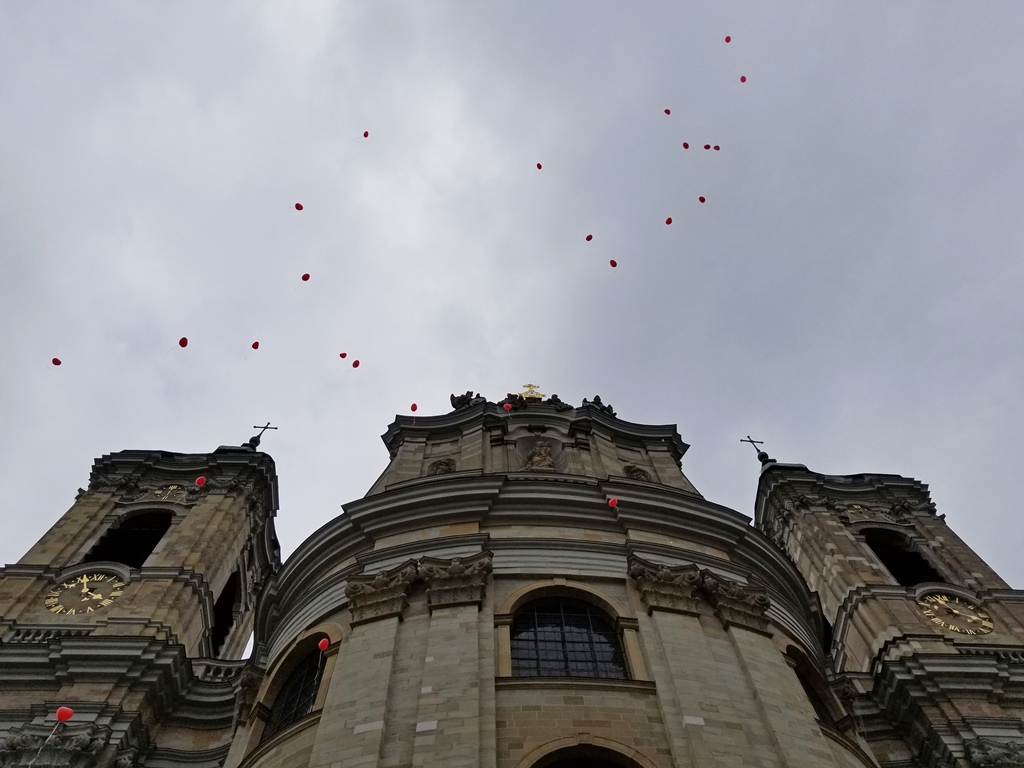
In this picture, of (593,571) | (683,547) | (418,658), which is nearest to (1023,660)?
(683,547)

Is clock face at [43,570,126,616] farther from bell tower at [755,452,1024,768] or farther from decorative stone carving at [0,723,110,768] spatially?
bell tower at [755,452,1024,768]

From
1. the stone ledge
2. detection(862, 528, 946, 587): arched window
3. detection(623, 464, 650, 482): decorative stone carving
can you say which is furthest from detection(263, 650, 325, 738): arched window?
detection(862, 528, 946, 587): arched window

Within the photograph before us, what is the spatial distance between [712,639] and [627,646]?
1690 millimetres

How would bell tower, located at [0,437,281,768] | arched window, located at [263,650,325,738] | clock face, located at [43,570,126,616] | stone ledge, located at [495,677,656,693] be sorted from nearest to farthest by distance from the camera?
stone ledge, located at [495,677,656,693] < arched window, located at [263,650,325,738] < bell tower, located at [0,437,281,768] < clock face, located at [43,570,126,616]

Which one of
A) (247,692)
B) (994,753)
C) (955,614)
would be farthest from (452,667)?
(955,614)

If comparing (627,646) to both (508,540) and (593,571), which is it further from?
(508,540)

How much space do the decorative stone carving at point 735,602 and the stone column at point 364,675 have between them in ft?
19.3

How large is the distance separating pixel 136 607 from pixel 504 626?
13.2 meters

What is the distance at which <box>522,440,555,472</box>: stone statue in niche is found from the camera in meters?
25.9

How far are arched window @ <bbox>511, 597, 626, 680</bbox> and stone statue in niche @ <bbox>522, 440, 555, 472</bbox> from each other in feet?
23.3

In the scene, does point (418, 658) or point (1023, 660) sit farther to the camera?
point (1023, 660)

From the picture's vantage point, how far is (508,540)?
A: 1961cm

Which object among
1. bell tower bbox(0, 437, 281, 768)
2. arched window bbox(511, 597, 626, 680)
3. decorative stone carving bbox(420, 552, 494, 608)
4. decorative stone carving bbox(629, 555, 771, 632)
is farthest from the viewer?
bell tower bbox(0, 437, 281, 768)

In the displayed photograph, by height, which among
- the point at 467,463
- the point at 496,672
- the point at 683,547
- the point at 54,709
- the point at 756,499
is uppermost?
the point at 756,499
